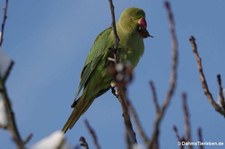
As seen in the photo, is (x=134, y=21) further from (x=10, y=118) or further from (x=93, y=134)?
(x=10, y=118)

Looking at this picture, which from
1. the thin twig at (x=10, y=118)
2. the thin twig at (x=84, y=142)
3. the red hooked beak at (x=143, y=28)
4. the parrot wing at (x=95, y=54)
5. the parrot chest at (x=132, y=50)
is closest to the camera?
the thin twig at (x=10, y=118)

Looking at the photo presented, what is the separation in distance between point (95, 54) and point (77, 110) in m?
0.81

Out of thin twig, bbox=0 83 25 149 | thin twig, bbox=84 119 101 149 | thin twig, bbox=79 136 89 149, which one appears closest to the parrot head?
thin twig, bbox=79 136 89 149

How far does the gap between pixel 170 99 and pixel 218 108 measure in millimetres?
877

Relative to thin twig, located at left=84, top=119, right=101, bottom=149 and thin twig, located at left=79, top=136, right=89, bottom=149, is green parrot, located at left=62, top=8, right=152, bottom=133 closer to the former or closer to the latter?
thin twig, located at left=79, top=136, right=89, bottom=149

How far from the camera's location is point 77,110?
4.63m

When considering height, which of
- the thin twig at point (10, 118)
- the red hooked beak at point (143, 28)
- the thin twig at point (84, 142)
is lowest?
the thin twig at point (84, 142)

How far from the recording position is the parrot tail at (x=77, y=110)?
4.33 metres

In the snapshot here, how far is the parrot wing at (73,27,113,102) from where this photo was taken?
4967 millimetres

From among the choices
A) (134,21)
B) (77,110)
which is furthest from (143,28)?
(77,110)

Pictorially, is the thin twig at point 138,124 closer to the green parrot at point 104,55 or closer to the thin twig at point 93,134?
the thin twig at point 93,134

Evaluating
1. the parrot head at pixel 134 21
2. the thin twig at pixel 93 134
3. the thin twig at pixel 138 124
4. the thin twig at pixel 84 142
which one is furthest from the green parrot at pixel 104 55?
the thin twig at pixel 138 124

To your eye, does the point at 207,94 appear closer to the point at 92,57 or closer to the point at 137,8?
the point at 92,57

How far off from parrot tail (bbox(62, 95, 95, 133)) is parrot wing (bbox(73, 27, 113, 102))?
104 millimetres
